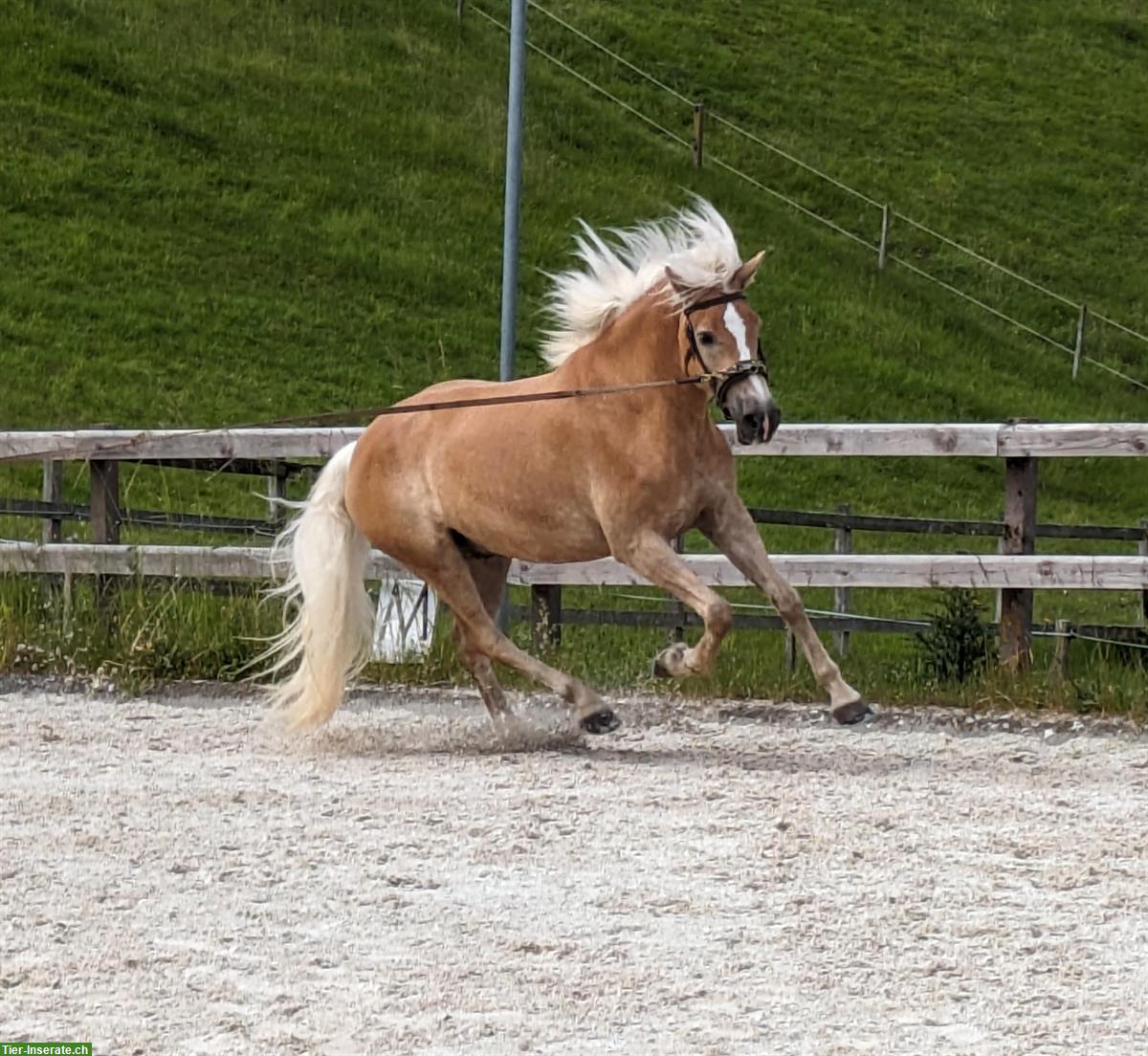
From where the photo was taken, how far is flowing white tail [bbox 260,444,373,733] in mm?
8109

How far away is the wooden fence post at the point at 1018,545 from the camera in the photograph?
9102 mm

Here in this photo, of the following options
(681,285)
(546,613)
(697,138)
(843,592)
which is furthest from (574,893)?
(697,138)

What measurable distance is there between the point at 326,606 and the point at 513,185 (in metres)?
3.87

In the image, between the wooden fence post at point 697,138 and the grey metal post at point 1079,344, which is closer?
the grey metal post at point 1079,344

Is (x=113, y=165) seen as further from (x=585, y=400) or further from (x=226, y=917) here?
(x=226, y=917)

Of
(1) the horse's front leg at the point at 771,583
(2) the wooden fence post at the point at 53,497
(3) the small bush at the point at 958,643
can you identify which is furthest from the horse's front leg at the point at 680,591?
(2) the wooden fence post at the point at 53,497

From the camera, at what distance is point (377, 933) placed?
498 cm

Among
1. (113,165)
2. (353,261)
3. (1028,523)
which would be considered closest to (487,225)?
(353,261)

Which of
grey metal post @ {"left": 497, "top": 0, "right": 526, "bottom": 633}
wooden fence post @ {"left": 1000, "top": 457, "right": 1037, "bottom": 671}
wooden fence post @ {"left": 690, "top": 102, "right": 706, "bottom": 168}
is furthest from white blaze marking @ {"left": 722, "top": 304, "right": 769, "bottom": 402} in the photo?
wooden fence post @ {"left": 690, "top": 102, "right": 706, "bottom": 168}

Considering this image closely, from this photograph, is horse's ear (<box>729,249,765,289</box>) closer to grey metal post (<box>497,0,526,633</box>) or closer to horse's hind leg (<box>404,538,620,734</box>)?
horse's hind leg (<box>404,538,620,734</box>)

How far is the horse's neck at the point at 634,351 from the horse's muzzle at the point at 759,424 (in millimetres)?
446

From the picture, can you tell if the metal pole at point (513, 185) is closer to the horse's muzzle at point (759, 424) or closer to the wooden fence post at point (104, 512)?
the wooden fence post at point (104, 512)

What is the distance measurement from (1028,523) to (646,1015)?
17.4 ft

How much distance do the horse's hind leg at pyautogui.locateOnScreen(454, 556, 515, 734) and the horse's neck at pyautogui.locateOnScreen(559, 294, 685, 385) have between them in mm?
1080
